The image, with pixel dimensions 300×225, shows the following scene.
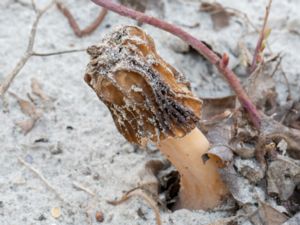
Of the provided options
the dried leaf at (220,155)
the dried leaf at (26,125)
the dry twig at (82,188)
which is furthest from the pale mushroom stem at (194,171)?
the dried leaf at (26,125)

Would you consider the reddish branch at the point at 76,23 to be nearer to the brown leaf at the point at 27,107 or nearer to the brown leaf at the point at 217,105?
the brown leaf at the point at 27,107

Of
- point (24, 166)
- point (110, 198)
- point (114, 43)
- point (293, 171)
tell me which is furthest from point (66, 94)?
point (293, 171)

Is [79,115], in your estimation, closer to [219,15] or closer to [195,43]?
[195,43]

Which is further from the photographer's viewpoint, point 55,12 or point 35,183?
point 55,12

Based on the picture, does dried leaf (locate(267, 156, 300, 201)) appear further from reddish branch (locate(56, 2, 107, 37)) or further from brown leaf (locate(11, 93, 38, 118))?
reddish branch (locate(56, 2, 107, 37))

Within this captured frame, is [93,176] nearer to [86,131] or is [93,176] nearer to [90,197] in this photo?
[90,197]

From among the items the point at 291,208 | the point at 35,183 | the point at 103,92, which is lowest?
the point at 35,183

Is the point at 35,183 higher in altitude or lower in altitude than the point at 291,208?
lower
